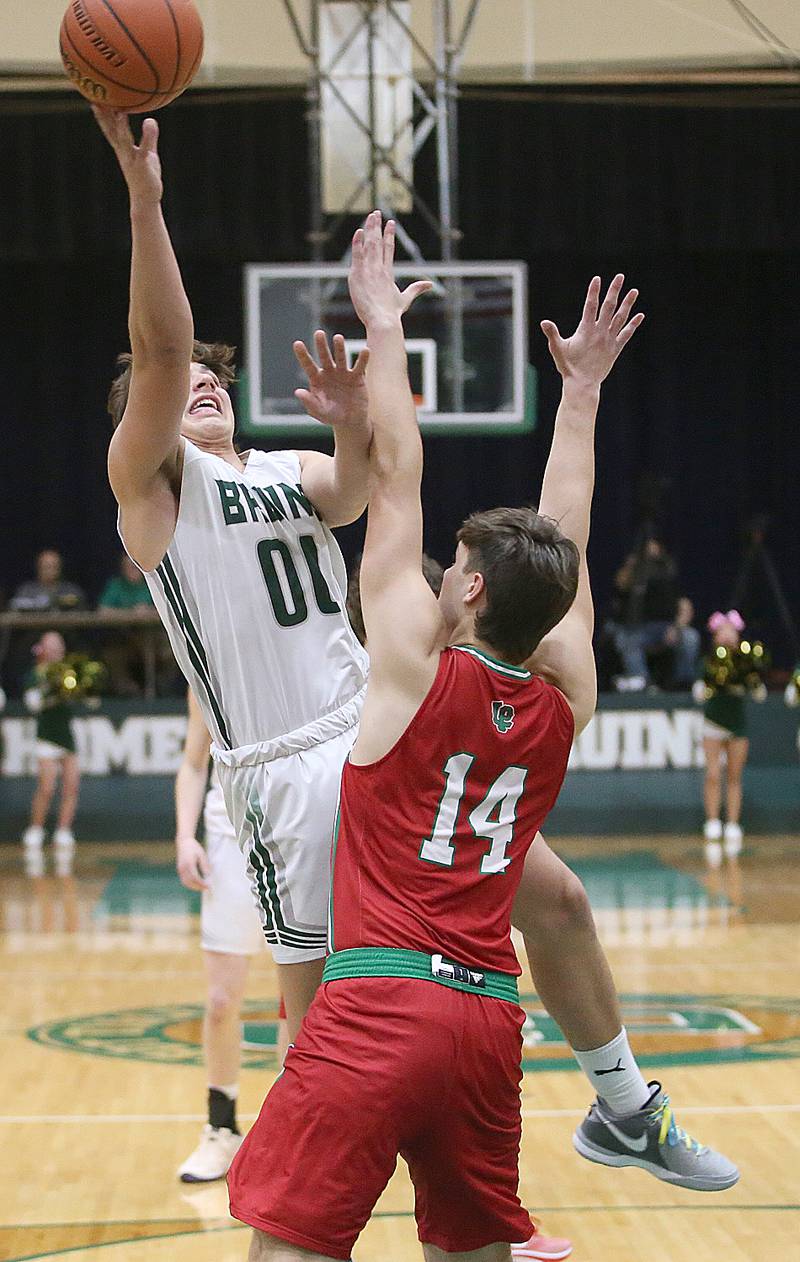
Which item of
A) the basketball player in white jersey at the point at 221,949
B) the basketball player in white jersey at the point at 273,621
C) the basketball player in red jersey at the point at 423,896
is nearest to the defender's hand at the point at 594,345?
the basketball player in white jersey at the point at 273,621

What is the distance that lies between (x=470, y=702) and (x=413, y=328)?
26.9ft

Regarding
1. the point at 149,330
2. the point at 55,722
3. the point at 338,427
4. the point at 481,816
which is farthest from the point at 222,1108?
the point at 55,722

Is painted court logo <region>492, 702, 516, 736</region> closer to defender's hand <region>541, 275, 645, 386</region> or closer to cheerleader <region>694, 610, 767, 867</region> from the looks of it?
defender's hand <region>541, 275, 645, 386</region>

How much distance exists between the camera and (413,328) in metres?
10.8

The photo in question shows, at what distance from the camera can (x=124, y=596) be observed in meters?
15.7

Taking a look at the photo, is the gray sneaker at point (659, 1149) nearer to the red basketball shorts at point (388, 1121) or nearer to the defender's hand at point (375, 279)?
the red basketball shorts at point (388, 1121)

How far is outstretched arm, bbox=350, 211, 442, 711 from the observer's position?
288 centimetres

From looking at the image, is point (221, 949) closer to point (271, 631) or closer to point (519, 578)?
point (271, 631)

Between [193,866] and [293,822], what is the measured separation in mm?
1909

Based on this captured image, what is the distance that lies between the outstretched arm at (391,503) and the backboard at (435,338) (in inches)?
292

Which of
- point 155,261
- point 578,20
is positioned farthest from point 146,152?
point 578,20

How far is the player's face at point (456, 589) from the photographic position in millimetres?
2998

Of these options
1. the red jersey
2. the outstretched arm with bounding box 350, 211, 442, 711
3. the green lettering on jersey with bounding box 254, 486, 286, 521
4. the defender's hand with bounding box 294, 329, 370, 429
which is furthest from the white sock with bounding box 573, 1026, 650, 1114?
the defender's hand with bounding box 294, 329, 370, 429

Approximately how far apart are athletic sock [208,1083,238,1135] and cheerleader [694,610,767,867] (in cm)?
827
